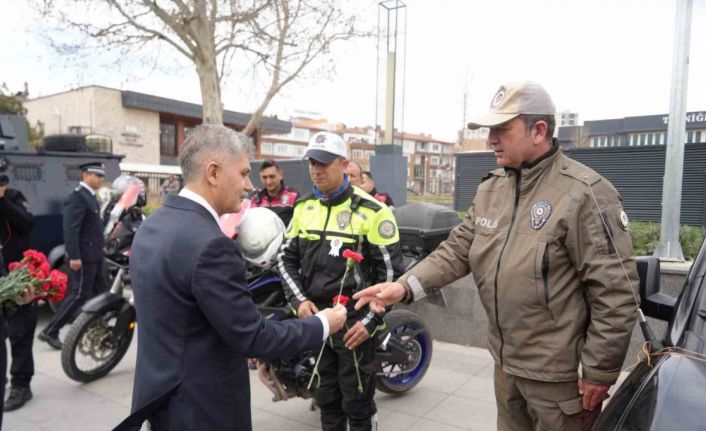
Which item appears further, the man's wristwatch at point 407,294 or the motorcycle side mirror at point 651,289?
the man's wristwatch at point 407,294

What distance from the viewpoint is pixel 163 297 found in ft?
5.45

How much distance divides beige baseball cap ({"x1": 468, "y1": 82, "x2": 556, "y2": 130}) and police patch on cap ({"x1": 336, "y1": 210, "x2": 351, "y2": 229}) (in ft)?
3.52

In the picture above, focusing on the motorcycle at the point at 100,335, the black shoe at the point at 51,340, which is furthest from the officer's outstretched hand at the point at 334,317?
the black shoe at the point at 51,340

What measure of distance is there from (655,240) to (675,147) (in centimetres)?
124

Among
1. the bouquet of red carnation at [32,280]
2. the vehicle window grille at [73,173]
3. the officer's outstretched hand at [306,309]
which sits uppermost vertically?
the vehicle window grille at [73,173]

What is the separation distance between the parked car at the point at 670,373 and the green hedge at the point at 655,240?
3597 mm

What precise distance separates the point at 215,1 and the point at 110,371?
33.1 feet

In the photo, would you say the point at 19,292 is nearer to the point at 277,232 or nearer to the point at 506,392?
the point at 277,232

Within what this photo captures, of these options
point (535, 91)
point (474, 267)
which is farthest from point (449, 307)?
point (535, 91)

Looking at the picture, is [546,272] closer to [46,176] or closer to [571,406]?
[571,406]

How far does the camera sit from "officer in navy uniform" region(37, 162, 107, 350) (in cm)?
548

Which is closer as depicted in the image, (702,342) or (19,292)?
(702,342)

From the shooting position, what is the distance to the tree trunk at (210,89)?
12.4 m

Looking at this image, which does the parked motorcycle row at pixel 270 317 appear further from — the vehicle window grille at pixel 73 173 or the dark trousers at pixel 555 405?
the vehicle window grille at pixel 73 173
